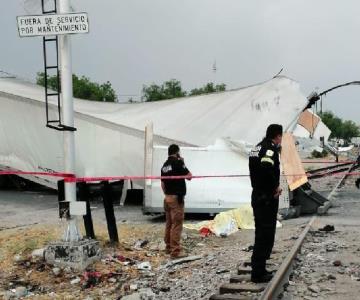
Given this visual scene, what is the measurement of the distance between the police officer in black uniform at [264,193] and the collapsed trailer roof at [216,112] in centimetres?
893

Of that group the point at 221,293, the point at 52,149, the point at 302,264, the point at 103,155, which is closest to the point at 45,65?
the point at 221,293

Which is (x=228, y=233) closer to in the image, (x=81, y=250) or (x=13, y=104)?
(x=81, y=250)

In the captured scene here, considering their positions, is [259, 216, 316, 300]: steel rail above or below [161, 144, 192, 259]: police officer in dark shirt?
below

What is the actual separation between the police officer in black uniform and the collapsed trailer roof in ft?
29.3

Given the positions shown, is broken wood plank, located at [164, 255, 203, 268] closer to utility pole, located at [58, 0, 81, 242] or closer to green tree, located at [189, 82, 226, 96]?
utility pole, located at [58, 0, 81, 242]

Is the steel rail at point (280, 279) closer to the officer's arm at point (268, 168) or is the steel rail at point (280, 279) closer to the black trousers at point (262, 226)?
the black trousers at point (262, 226)

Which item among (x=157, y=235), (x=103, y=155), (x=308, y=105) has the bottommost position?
(x=157, y=235)

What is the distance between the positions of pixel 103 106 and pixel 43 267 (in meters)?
15.1

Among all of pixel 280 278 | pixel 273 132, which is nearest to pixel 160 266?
pixel 280 278

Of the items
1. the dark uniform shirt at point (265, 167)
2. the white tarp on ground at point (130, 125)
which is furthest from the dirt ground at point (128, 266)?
the white tarp on ground at point (130, 125)

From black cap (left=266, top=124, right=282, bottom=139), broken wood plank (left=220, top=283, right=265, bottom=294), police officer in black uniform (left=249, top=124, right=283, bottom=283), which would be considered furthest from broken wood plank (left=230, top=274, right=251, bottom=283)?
black cap (left=266, top=124, right=282, bottom=139)

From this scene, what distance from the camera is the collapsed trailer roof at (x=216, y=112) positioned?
16906 mm

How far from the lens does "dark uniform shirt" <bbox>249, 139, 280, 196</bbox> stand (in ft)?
21.6

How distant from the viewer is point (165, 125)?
1806cm
